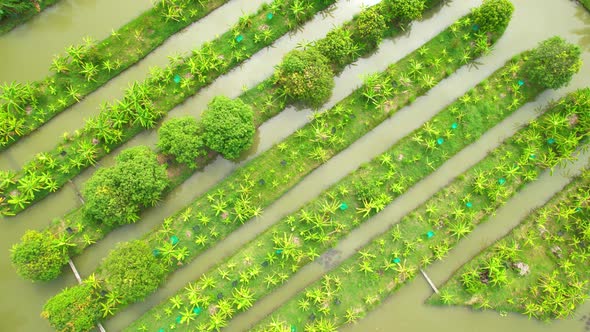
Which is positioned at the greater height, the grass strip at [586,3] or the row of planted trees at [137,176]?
the row of planted trees at [137,176]

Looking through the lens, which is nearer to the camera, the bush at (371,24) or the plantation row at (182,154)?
the plantation row at (182,154)

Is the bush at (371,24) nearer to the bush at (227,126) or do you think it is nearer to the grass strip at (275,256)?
the grass strip at (275,256)

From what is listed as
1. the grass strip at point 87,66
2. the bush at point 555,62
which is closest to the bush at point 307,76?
the grass strip at point 87,66

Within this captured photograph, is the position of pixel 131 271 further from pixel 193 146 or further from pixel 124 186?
pixel 193 146

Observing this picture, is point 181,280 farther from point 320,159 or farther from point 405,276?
point 405,276

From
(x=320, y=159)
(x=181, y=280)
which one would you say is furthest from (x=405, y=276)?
(x=181, y=280)

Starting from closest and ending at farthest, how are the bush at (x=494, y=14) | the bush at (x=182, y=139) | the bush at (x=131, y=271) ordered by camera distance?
the bush at (x=131, y=271) → the bush at (x=182, y=139) → the bush at (x=494, y=14)

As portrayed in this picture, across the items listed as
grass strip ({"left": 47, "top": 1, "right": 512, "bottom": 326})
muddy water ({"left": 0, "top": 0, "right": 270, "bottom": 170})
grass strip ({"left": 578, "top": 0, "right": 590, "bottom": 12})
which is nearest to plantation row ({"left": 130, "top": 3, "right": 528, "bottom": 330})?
grass strip ({"left": 47, "top": 1, "right": 512, "bottom": 326})
